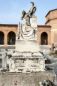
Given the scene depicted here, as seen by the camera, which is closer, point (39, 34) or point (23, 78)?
point (23, 78)

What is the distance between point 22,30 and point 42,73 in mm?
2168

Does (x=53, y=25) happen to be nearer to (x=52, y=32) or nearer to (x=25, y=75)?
(x=52, y=32)

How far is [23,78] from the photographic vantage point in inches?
570

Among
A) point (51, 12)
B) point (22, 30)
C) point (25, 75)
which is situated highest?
point (51, 12)

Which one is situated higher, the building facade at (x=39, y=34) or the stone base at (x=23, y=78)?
the building facade at (x=39, y=34)

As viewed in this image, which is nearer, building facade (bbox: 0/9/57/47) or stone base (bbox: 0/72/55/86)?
stone base (bbox: 0/72/55/86)

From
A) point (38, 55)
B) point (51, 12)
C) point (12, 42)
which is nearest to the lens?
point (38, 55)

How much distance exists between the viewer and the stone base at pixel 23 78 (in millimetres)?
14352

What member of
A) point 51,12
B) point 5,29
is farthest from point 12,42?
point 51,12

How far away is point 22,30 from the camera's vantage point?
16.0 metres

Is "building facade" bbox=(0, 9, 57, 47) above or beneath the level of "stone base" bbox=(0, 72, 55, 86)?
above

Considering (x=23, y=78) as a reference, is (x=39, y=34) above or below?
above

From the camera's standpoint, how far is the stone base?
14352 mm

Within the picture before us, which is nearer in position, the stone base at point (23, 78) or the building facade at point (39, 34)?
the stone base at point (23, 78)
